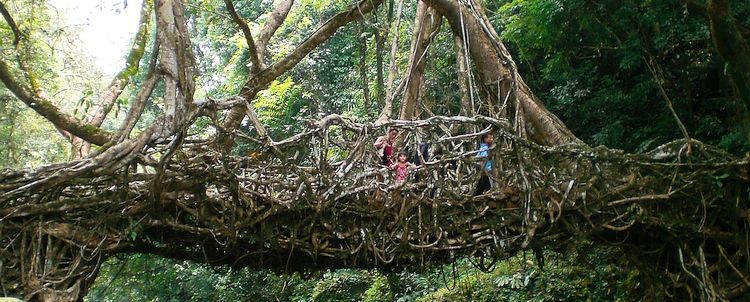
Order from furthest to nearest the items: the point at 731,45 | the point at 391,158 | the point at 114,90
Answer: the point at 114,90, the point at 391,158, the point at 731,45

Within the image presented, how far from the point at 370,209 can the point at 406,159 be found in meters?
0.53

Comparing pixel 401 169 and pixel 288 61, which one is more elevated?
pixel 288 61

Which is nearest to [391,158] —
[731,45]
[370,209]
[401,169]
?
[401,169]

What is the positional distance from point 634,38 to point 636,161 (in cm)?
240

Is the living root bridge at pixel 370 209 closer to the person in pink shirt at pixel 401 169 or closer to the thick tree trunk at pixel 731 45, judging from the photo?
the person in pink shirt at pixel 401 169

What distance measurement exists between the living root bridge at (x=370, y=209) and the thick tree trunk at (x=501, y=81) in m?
0.82

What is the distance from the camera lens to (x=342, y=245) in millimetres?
4316

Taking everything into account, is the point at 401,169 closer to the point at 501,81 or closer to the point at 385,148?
the point at 385,148

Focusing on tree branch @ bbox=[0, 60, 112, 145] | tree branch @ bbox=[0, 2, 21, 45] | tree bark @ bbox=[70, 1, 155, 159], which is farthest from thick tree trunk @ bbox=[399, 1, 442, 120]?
tree branch @ bbox=[0, 2, 21, 45]

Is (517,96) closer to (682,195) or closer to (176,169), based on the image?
(682,195)

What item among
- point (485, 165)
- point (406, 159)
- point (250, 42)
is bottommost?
point (485, 165)

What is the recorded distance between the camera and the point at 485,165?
14.1 ft

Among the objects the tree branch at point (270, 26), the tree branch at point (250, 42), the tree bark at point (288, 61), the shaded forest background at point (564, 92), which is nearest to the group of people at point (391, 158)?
the shaded forest background at point (564, 92)

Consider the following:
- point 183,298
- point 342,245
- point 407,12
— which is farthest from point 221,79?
point 342,245
